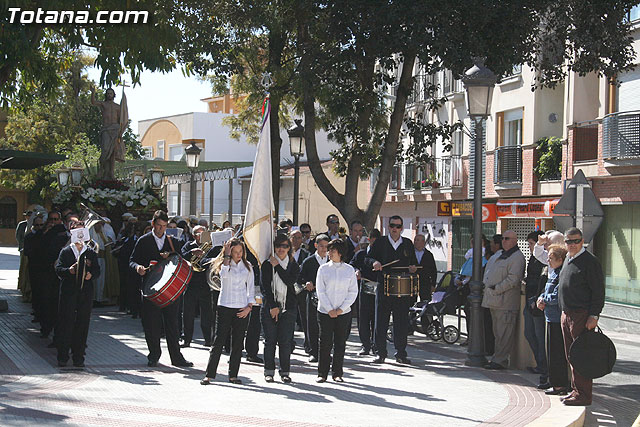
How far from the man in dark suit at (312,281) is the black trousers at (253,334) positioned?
67cm

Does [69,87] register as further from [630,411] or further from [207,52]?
[630,411]

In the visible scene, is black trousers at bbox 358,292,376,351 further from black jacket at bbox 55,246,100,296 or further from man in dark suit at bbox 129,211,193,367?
black jacket at bbox 55,246,100,296

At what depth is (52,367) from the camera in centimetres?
1130

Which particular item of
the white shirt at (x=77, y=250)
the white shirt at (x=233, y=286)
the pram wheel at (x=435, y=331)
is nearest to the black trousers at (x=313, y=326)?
the white shirt at (x=233, y=286)

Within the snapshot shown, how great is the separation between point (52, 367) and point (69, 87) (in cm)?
4079

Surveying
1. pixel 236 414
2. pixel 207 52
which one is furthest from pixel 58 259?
pixel 207 52

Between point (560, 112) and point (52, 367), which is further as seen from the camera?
point (560, 112)

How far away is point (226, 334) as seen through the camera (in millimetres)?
10461

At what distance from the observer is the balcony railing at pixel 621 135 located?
22.5m

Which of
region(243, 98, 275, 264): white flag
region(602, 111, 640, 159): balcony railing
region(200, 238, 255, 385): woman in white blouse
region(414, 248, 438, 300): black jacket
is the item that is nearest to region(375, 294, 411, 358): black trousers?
region(243, 98, 275, 264): white flag

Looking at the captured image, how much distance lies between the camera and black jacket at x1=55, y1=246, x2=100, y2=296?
11.3 m

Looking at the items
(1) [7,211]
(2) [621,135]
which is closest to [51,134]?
(1) [7,211]

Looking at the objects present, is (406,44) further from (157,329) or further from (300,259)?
(157,329)

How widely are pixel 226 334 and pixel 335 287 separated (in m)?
1.33
